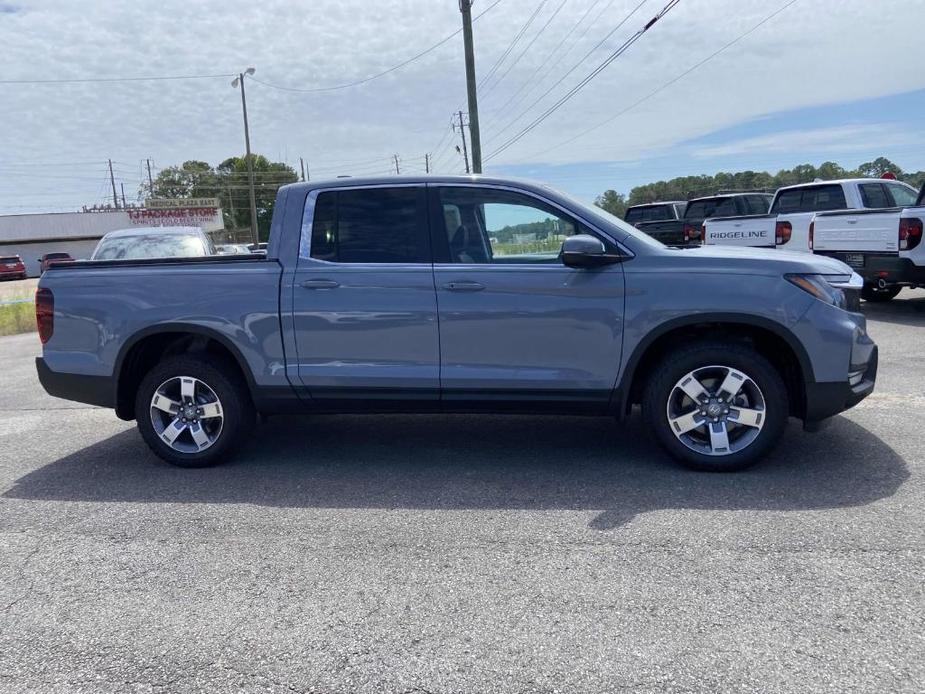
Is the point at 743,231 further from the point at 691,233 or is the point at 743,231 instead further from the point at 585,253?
the point at 585,253

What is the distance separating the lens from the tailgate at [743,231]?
13.6 metres

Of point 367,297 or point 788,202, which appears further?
point 788,202

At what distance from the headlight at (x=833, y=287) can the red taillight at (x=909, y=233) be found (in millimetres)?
6238

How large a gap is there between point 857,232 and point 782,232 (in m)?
2.45

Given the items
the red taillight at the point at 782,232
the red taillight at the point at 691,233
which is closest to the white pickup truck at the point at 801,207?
the red taillight at the point at 782,232

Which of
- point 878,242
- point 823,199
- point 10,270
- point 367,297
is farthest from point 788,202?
point 10,270

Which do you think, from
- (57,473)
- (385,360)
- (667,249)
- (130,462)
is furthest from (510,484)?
(57,473)

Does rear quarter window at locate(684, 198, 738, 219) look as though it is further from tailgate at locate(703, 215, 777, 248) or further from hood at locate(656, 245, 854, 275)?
hood at locate(656, 245, 854, 275)

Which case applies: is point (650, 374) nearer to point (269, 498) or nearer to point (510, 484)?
point (510, 484)

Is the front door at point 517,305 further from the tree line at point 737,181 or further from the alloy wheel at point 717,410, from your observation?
the tree line at point 737,181

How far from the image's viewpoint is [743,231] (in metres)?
13.9

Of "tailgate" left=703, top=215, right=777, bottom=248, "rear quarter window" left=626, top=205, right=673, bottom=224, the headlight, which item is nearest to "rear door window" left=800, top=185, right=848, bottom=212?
"tailgate" left=703, top=215, right=777, bottom=248

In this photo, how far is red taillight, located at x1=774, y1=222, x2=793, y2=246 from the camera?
43.0 feet

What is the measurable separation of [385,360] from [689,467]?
2026 millimetres
